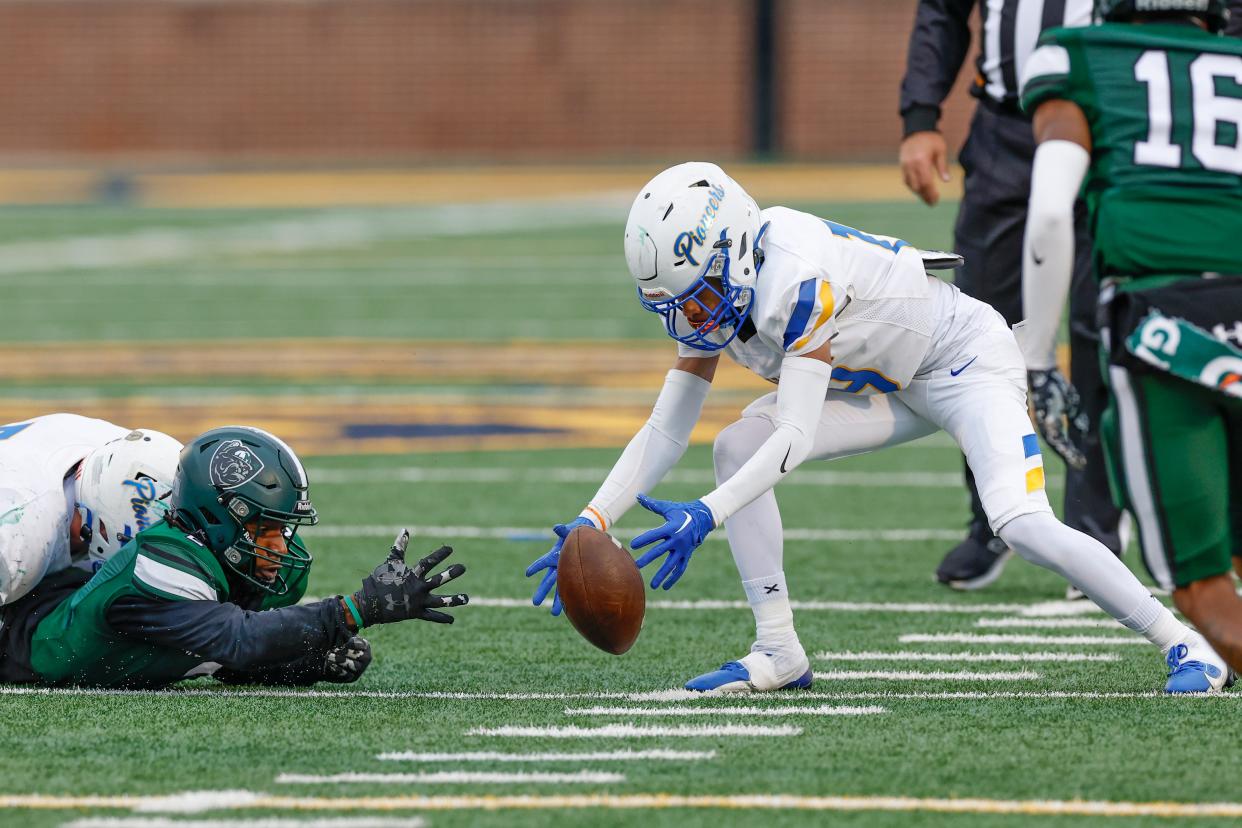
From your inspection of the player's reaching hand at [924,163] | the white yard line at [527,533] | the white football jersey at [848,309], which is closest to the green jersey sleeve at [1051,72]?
the white football jersey at [848,309]

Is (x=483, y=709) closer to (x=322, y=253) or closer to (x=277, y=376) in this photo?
(x=277, y=376)

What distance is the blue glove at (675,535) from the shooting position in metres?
4.45

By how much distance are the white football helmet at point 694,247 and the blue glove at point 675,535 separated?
1.63 ft

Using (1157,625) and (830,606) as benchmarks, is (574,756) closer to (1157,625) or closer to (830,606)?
(1157,625)

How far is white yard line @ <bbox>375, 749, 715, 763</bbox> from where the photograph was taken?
4148mm

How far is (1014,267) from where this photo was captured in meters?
6.71

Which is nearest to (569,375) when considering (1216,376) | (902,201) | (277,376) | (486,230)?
(277,376)

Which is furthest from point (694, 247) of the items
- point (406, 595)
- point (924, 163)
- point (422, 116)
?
point (422, 116)

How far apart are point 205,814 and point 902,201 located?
71.8 feet

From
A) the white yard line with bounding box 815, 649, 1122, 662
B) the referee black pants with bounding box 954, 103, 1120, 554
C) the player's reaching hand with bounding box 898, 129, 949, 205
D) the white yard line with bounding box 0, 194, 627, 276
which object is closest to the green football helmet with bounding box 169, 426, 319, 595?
the white yard line with bounding box 815, 649, 1122, 662

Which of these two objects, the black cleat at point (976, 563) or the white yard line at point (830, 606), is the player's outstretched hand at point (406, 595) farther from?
the black cleat at point (976, 563)

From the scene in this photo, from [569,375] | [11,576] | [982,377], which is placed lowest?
[569,375]

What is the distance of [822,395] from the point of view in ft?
15.5

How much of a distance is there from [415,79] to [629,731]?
2847 cm
